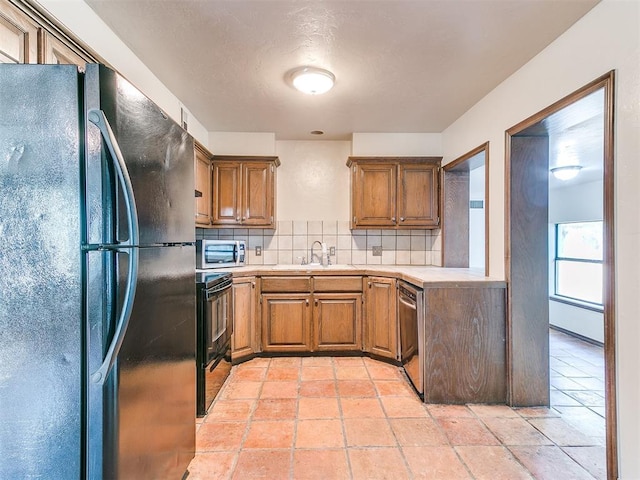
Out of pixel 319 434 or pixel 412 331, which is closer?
pixel 319 434

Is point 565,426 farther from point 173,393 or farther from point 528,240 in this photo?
point 173,393

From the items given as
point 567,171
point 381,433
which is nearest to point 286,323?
point 381,433

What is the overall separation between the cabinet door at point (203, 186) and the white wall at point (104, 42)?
65cm

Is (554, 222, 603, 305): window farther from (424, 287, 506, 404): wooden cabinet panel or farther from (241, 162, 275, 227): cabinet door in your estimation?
(241, 162, 275, 227): cabinet door

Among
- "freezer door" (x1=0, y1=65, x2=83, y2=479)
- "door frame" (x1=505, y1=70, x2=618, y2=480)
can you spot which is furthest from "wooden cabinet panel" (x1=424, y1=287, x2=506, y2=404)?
"freezer door" (x1=0, y1=65, x2=83, y2=479)

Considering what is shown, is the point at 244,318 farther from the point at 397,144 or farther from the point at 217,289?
the point at 397,144

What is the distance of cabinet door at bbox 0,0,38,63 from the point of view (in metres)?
1.18

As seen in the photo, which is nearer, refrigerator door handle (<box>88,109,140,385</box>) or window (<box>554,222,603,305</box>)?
refrigerator door handle (<box>88,109,140,385</box>)

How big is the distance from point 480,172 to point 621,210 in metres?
3.39

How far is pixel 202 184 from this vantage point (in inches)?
128

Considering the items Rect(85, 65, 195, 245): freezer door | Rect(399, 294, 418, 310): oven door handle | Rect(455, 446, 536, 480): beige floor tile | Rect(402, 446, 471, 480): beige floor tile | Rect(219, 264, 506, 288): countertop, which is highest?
Rect(85, 65, 195, 245): freezer door

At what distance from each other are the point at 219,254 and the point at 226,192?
27.9 inches

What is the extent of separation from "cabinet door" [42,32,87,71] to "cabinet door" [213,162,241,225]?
6.56ft

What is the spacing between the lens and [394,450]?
6.15 ft
